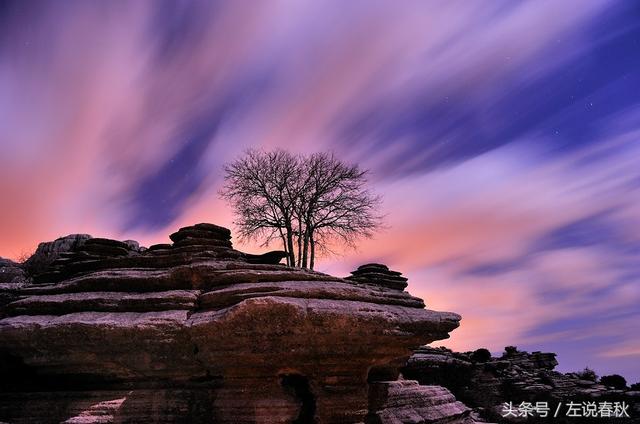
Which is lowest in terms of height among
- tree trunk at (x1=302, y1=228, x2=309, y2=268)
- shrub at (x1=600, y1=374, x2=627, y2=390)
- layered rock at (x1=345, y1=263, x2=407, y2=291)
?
shrub at (x1=600, y1=374, x2=627, y2=390)

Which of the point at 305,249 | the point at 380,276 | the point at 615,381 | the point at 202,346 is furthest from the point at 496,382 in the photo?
the point at 202,346

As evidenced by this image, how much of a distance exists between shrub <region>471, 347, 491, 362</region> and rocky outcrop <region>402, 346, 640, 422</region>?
101 cm

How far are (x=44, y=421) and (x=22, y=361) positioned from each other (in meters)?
1.63

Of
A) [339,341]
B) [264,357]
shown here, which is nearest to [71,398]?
[264,357]

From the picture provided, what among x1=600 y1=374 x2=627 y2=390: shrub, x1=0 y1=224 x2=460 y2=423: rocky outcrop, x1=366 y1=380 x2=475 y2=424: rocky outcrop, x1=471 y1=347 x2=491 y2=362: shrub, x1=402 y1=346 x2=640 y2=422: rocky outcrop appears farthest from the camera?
x1=471 y1=347 x2=491 y2=362: shrub

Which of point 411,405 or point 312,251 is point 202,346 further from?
point 312,251

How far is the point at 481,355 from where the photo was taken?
31.3 m

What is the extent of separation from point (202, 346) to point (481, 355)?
27.2 metres

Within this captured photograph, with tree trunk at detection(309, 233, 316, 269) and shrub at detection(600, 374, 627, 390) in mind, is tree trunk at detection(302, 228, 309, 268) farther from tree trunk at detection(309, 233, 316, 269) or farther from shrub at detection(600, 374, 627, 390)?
shrub at detection(600, 374, 627, 390)

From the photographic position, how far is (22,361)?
1005 centimetres

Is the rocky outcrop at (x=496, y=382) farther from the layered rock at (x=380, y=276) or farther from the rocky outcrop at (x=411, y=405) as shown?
the rocky outcrop at (x=411, y=405)

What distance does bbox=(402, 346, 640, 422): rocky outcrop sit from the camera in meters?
25.2

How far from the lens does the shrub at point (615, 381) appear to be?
2775 cm

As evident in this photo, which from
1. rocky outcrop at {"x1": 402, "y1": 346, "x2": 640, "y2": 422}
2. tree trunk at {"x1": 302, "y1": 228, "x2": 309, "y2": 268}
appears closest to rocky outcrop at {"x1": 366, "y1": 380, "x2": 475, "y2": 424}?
rocky outcrop at {"x1": 402, "y1": 346, "x2": 640, "y2": 422}
